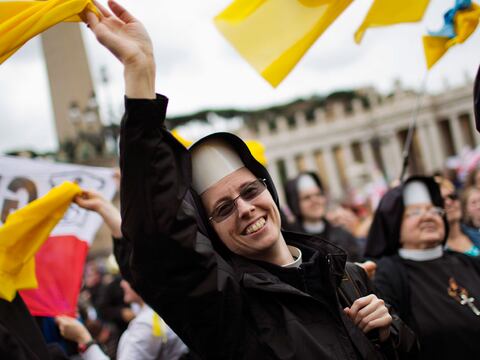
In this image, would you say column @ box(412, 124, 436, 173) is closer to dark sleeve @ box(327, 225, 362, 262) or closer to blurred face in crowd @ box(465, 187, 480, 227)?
dark sleeve @ box(327, 225, 362, 262)

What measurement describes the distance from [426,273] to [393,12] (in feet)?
4.86

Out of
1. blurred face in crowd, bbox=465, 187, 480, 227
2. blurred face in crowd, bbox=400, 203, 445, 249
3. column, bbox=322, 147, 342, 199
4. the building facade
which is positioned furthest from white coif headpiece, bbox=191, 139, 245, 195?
column, bbox=322, 147, 342, 199

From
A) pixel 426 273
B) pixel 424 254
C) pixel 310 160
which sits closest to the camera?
pixel 426 273

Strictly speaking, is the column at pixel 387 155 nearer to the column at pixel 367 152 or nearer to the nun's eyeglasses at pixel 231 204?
the column at pixel 367 152

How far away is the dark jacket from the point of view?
5.41 feet

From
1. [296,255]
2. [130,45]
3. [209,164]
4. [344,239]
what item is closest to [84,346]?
[296,255]

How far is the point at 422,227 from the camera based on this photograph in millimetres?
3381

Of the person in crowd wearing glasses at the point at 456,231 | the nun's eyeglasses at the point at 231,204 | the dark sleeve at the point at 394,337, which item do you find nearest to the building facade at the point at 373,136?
the person in crowd wearing glasses at the point at 456,231

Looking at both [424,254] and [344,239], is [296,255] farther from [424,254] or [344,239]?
[344,239]

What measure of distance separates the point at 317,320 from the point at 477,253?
8.34 feet

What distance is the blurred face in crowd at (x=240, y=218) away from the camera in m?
2.01

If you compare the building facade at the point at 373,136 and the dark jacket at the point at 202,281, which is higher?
the dark jacket at the point at 202,281

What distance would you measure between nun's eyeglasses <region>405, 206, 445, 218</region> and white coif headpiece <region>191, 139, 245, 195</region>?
1.73m

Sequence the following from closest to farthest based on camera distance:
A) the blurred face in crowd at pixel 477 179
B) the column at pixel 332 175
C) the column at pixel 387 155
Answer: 1. the blurred face in crowd at pixel 477 179
2. the column at pixel 387 155
3. the column at pixel 332 175
